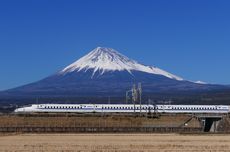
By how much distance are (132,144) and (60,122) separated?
4086 centimetres

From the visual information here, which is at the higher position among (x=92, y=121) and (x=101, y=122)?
(x=92, y=121)

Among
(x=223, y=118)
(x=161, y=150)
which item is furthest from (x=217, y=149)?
(x=223, y=118)

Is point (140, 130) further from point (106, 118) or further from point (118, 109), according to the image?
point (118, 109)

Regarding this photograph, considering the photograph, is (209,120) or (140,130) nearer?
(140,130)

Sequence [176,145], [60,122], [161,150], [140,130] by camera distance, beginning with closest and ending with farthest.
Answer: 1. [161,150]
2. [176,145]
3. [140,130]
4. [60,122]

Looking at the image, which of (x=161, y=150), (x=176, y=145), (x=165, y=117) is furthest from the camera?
(x=165, y=117)

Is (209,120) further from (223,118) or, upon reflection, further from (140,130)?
(140,130)

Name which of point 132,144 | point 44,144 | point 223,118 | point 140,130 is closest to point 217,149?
point 132,144

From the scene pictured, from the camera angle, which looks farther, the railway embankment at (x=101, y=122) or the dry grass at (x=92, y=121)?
the dry grass at (x=92, y=121)

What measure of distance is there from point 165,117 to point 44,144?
48581 millimetres

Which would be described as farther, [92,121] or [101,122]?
[92,121]

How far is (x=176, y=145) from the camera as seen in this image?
56.7m

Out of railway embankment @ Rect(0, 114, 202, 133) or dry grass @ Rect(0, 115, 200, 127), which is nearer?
railway embankment @ Rect(0, 114, 202, 133)

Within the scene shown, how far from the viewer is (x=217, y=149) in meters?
52.2
